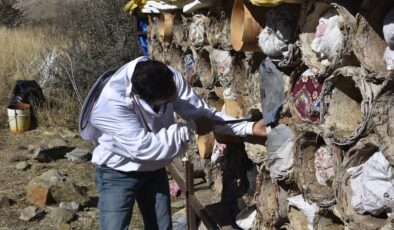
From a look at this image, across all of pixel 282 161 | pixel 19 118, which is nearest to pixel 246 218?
pixel 282 161

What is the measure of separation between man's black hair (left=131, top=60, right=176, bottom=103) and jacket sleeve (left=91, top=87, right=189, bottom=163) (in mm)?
142

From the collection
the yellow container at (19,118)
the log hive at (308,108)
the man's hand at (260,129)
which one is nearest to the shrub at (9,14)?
the yellow container at (19,118)

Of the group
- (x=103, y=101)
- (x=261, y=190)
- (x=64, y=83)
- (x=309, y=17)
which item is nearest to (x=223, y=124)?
(x=261, y=190)

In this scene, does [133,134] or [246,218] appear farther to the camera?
[246,218]

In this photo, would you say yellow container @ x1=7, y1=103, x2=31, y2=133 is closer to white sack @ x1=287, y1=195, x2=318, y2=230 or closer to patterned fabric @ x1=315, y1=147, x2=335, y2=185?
white sack @ x1=287, y1=195, x2=318, y2=230

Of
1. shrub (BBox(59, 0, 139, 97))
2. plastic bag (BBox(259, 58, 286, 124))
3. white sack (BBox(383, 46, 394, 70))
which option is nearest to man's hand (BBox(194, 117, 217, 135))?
plastic bag (BBox(259, 58, 286, 124))

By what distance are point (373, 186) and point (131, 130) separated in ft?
4.55

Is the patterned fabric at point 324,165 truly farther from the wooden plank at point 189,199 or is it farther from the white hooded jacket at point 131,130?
the wooden plank at point 189,199

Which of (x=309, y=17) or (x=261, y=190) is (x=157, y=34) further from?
(x=309, y=17)

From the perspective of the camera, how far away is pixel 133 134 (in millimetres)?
3152

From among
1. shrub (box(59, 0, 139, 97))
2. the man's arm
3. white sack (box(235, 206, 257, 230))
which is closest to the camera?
the man's arm

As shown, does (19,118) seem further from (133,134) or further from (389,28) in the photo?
(389,28)

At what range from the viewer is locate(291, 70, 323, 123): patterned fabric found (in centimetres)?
266

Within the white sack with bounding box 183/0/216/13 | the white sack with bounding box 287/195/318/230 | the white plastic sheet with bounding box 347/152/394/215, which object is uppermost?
the white sack with bounding box 183/0/216/13
